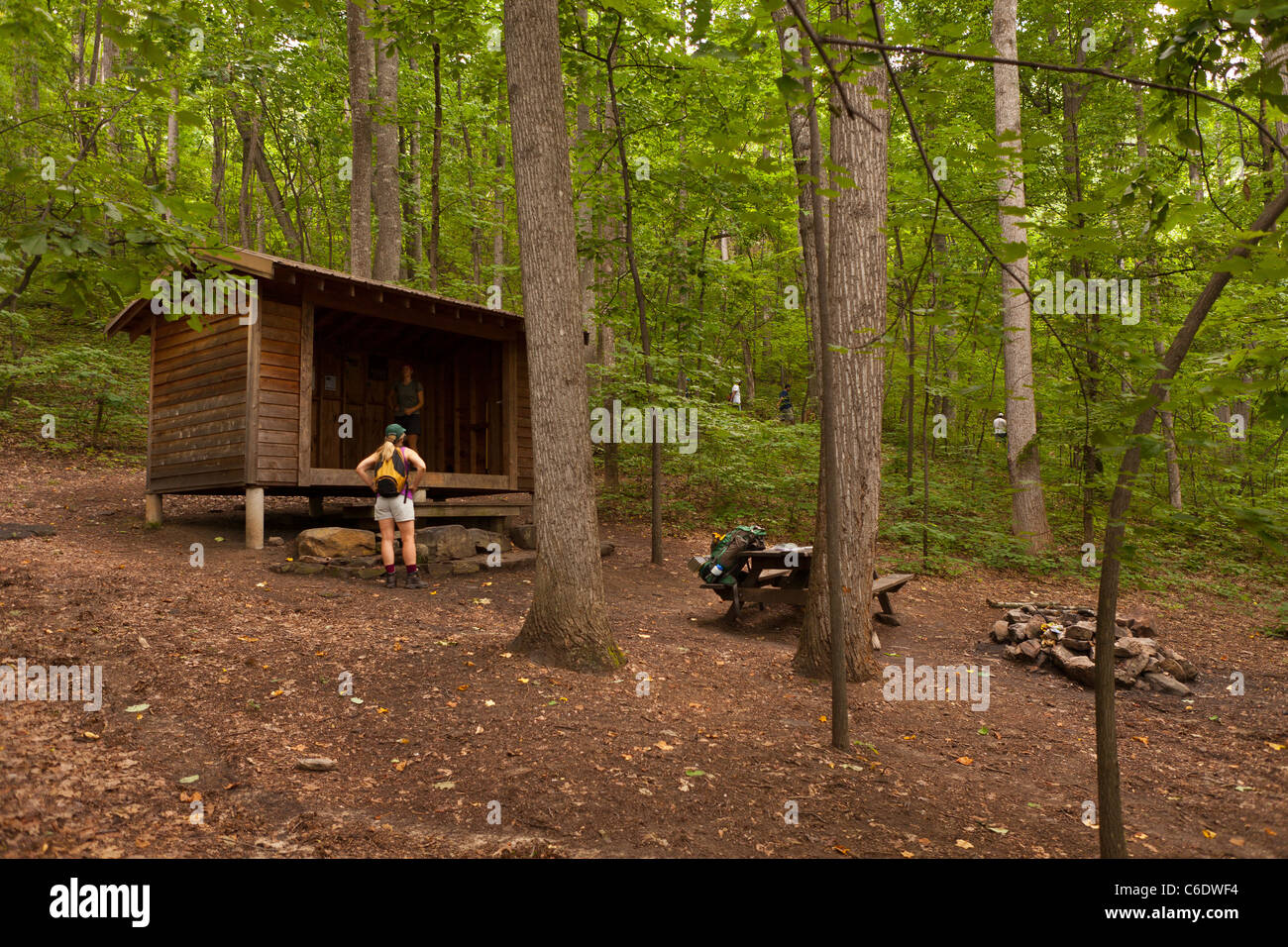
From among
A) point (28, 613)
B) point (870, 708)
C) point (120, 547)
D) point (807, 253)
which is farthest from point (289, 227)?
point (870, 708)

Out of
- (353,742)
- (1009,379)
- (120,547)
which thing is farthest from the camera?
(1009,379)

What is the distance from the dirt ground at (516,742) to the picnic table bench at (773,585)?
0.43 metres

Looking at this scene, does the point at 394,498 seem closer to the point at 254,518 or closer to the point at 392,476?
the point at 392,476

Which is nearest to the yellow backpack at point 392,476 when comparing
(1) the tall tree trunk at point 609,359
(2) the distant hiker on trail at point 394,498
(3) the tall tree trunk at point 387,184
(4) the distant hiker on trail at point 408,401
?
(2) the distant hiker on trail at point 394,498

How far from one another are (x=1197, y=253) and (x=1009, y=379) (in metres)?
3.25

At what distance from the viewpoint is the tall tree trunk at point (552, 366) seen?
20.0 feet

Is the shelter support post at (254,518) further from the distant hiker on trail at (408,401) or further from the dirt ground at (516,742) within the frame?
the distant hiker on trail at (408,401)

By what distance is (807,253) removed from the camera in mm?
11781

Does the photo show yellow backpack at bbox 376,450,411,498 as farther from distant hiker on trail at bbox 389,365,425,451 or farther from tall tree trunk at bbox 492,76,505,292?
tall tree trunk at bbox 492,76,505,292

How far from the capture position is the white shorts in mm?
8766

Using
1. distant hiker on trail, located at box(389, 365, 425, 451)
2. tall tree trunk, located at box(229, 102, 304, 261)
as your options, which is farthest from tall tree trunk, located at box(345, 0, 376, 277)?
tall tree trunk, located at box(229, 102, 304, 261)

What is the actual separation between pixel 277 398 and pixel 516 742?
23.3ft
